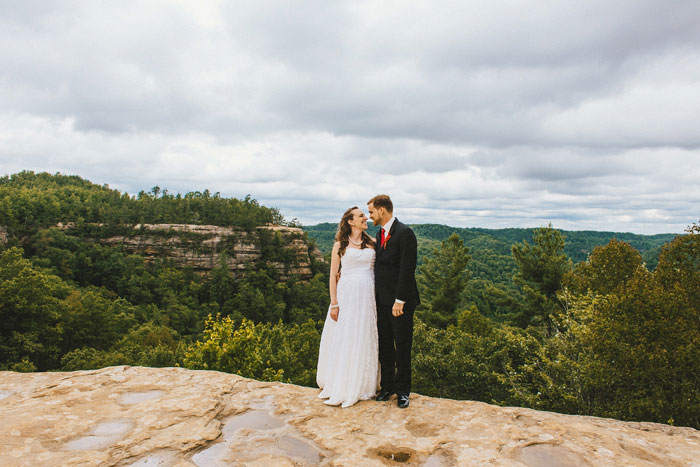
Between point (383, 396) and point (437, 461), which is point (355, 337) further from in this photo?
point (437, 461)

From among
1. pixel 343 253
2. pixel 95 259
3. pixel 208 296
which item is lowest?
pixel 208 296

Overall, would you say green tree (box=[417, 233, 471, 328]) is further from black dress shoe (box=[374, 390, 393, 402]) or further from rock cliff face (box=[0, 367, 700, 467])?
rock cliff face (box=[0, 367, 700, 467])

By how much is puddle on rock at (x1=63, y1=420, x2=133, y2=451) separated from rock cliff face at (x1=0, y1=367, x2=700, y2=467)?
1 cm

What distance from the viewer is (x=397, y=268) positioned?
4613 millimetres

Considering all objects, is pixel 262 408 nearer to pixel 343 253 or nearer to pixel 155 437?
pixel 155 437

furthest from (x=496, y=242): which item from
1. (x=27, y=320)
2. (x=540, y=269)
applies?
(x=27, y=320)

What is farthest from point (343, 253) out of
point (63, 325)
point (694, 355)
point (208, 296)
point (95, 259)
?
point (95, 259)

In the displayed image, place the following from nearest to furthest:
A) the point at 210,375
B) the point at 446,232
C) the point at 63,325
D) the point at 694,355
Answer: the point at 210,375 < the point at 694,355 < the point at 63,325 < the point at 446,232

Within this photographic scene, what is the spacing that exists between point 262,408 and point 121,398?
1753 mm

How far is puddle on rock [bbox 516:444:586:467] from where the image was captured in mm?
3133

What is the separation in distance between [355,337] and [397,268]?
3.43 feet

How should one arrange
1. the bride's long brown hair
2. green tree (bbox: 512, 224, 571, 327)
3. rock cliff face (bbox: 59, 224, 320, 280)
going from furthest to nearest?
rock cliff face (bbox: 59, 224, 320, 280)
green tree (bbox: 512, 224, 571, 327)
the bride's long brown hair

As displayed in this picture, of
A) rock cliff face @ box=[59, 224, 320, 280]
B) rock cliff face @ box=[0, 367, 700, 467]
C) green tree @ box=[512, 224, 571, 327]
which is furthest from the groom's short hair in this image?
rock cliff face @ box=[59, 224, 320, 280]

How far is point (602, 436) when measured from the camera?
11.8 ft
